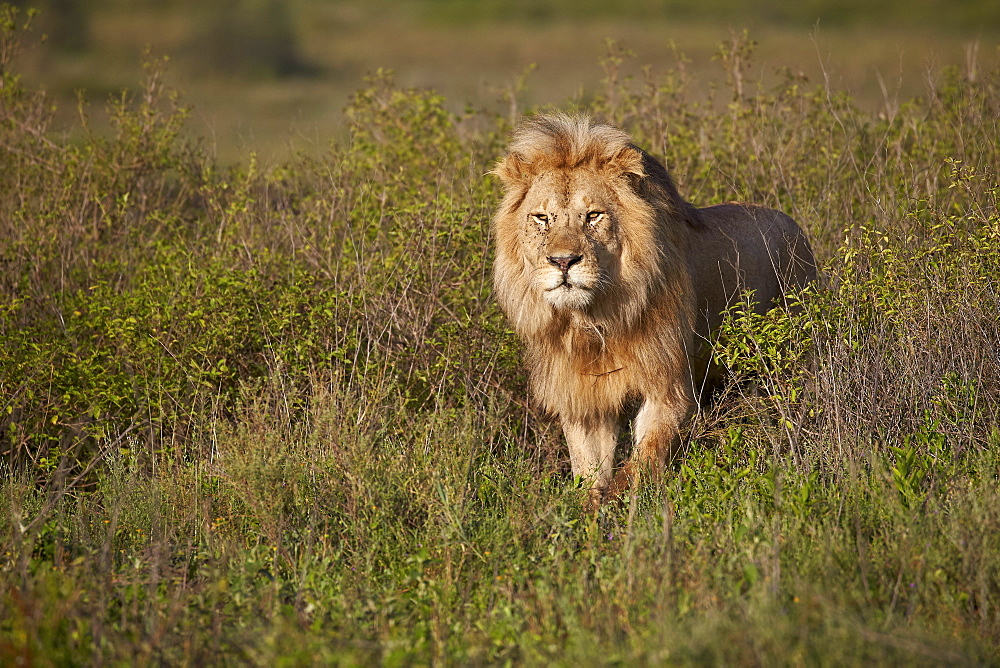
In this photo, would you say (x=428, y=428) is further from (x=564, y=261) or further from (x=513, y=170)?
(x=513, y=170)

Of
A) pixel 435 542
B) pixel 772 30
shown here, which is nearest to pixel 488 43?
pixel 772 30

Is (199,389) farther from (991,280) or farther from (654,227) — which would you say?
(991,280)

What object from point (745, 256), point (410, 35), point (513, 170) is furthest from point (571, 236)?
point (410, 35)

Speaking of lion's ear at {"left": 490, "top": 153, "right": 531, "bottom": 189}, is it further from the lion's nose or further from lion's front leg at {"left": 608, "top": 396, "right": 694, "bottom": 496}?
lion's front leg at {"left": 608, "top": 396, "right": 694, "bottom": 496}

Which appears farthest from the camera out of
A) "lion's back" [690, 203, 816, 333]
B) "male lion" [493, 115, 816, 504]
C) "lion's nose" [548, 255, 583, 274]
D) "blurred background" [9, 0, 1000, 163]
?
"blurred background" [9, 0, 1000, 163]

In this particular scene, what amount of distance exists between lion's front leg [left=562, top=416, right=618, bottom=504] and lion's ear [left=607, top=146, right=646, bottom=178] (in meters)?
1.31

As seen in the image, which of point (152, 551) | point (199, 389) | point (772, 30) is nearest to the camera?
point (152, 551)

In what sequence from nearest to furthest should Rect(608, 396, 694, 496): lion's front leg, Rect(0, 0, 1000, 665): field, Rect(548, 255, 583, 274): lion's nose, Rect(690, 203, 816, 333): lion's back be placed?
Rect(0, 0, 1000, 665): field < Rect(548, 255, 583, 274): lion's nose < Rect(608, 396, 694, 496): lion's front leg < Rect(690, 203, 816, 333): lion's back

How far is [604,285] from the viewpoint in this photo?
5047mm

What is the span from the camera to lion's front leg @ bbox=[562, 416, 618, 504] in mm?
5680

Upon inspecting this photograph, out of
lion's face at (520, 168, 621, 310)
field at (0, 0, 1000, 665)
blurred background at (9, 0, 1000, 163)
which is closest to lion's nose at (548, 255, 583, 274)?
lion's face at (520, 168, 621, 310)

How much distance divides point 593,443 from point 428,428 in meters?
0.95

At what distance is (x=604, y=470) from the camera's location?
18.8ft

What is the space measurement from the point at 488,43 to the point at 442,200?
59.9 meters
